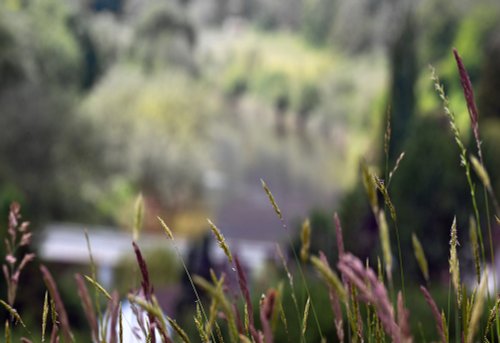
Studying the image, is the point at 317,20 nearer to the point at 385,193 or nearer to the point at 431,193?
the point at 431,193

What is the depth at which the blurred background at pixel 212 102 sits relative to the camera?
8.41 meters

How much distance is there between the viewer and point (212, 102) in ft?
30.4

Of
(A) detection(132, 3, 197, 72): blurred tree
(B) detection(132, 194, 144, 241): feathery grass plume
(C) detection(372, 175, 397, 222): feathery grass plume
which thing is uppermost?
(C) detection(372, 175, 397, 222): feathery grass plume

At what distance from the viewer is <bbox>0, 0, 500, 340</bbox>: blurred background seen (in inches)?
331

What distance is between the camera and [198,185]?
8.90 meters

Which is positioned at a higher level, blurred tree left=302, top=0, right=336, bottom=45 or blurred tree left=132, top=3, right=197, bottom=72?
blurred tree left=302, top=0, right=336, bottom=45

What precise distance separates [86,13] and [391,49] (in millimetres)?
3053

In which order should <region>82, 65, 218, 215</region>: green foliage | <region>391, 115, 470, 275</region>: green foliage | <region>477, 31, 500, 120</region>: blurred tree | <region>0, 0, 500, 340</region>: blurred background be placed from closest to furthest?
1. <region>391, 115, 470, 275</region>: green foliage
2. <region>477, 31, 500, 120</region>: blurred tree
3. <region>0, 0, 500, 340</region>: blurred background
4. <region>82, 65, 218, 215</region>: green foliage

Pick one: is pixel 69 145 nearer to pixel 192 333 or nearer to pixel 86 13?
pixel 86 13

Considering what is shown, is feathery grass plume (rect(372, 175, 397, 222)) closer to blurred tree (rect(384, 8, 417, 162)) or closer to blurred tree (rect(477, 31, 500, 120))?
blurred tree (rect(384, 8, 417, 162))

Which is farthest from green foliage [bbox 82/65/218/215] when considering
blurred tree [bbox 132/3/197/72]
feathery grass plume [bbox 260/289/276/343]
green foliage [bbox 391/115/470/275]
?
feathery grass plume [bbox 260/289/276/343]

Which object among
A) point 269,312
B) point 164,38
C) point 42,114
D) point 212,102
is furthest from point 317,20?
point 269,312

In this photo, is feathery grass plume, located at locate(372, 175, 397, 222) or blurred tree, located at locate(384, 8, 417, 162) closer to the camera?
feathery grass plume, located at locate(372, 175, 397, 222)

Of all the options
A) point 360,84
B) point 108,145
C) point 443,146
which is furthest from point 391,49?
point 443,146
